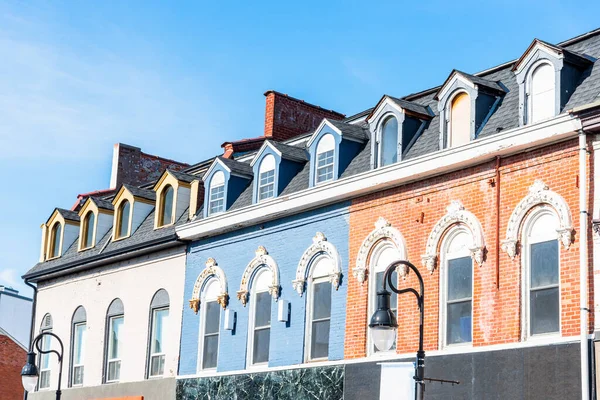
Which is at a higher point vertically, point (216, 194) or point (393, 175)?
point (216, 194)

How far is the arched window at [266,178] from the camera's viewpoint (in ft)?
89.4

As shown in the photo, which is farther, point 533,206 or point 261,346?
point 261,346

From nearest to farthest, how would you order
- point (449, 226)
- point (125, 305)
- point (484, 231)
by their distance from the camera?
point (484, 231) < point (449, 226) < point (125, 305)

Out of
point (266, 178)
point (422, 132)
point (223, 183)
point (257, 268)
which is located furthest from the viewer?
point (223, 183)

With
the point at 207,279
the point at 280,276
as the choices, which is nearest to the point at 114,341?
the point at 207,279

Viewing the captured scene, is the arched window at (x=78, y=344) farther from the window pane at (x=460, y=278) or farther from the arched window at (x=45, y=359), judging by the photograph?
the window pane at (x=460, y=278)

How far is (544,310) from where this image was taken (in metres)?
19.6

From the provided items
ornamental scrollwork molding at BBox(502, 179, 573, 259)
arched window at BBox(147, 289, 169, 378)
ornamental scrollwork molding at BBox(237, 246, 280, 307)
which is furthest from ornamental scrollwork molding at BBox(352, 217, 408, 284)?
arched window at BBox(147, 289, 169, 378)

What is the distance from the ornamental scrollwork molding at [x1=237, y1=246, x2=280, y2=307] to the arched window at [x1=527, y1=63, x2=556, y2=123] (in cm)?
791

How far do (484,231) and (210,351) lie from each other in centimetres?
958

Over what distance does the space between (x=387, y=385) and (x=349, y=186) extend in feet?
14.3

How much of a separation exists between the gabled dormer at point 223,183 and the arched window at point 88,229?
667cm

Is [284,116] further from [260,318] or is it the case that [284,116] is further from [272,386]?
[272,386]

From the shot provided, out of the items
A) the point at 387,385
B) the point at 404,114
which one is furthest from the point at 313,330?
the point at 404,114
